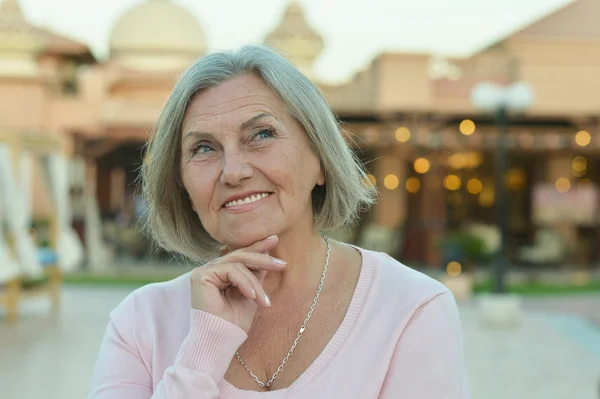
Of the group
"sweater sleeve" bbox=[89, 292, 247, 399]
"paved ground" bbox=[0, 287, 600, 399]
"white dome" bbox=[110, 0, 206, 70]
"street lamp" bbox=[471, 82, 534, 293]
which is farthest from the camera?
"white dome" bbox=[110, 0, 206, 70]

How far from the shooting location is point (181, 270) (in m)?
17.3

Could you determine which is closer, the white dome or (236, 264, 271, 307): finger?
(236, 264, 271, 307): finger

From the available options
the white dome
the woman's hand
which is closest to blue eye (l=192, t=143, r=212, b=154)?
the woman's hand

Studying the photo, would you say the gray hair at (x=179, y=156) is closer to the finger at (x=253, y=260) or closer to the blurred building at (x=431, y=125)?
the finger at (x=253, y=260)

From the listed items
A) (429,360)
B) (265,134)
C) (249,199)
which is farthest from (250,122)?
(429,360)

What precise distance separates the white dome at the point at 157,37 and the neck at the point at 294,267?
22.0 m

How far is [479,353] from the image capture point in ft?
27.3

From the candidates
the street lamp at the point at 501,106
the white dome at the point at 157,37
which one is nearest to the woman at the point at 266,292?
the street lamp at the point at 501,106

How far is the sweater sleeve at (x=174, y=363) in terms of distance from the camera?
5.37 feet

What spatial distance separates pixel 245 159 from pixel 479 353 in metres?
7.00

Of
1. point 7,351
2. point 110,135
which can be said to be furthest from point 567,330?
point 110,135

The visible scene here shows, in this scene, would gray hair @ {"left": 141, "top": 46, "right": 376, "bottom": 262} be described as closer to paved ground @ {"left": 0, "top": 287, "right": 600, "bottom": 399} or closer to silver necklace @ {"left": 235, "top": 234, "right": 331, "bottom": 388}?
A: silver necklace @ {"left": 235, "top": 234, "right": 331, "bottom": 388}

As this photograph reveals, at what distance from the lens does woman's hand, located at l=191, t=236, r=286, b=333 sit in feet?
5.67

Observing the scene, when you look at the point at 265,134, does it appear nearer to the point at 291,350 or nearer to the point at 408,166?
the point at 291,350
